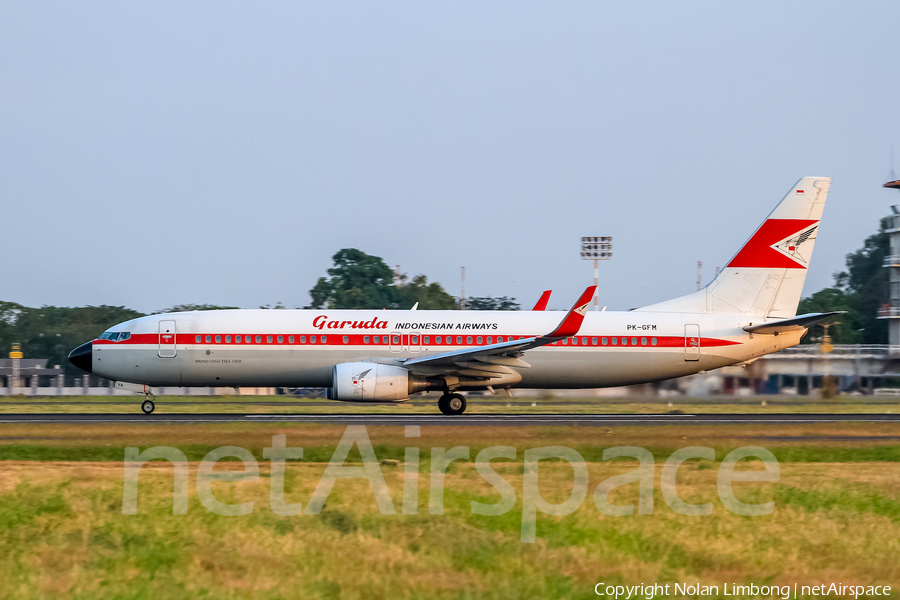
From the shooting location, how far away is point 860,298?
3789 inches

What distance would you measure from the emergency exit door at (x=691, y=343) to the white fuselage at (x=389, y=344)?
0.03 meters

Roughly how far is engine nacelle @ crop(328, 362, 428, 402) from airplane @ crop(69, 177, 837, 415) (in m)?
0.03

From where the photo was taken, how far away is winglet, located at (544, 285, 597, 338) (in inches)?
1022

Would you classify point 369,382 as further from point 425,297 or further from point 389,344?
point 425,297

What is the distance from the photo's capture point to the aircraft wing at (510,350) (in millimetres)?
26188

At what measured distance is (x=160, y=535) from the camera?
32.1 feet

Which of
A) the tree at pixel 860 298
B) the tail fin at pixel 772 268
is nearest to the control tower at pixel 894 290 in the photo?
the tree at pixel 860 298

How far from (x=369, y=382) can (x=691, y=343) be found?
10808 mm

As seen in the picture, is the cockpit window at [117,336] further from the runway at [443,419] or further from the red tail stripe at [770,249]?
the red tail stripe at [770,249]

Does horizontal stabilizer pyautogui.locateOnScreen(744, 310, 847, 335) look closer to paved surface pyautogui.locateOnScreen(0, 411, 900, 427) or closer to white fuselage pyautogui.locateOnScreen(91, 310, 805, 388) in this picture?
white fuselage pyautogui.locateOnScreen(91, 310, 805, 388)

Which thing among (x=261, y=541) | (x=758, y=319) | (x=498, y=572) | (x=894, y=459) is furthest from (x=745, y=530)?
(x=758, y=319)

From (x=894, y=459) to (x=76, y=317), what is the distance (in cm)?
6849

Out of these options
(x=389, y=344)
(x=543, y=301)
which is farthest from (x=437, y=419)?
(x=543, y=301)

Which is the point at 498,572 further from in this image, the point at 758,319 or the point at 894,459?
the point at 758,319
